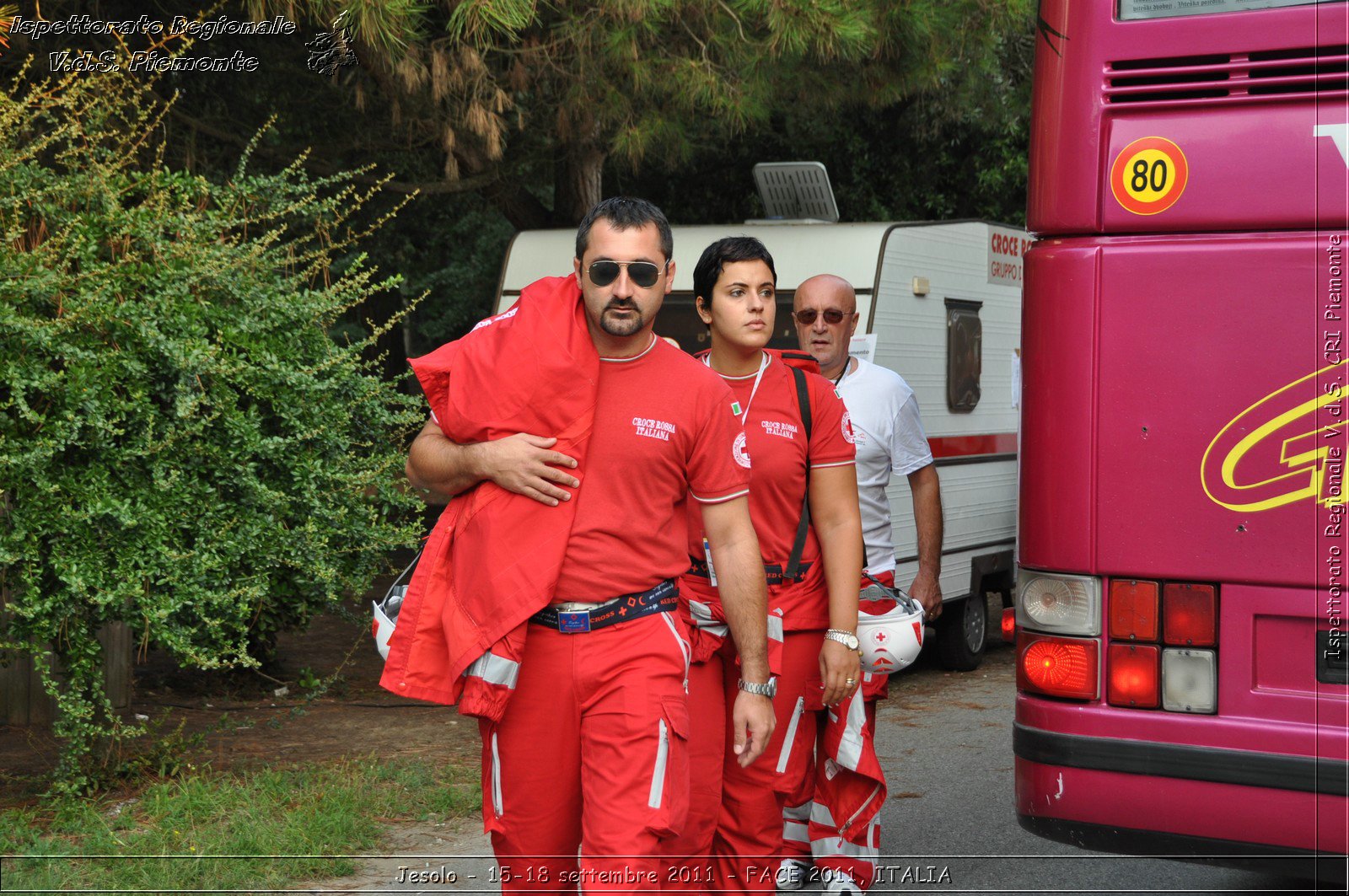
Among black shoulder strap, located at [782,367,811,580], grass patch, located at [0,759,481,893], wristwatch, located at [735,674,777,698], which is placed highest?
black shoulder strap, located at [782,367,811,580]

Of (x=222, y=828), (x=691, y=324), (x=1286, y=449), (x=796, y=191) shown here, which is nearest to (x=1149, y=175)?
(x=1286, y=449)

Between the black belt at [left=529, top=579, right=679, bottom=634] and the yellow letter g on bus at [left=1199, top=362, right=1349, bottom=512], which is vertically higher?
the yellow letter g on bus at [left=1199, top=362, right=1349, bottom=512]

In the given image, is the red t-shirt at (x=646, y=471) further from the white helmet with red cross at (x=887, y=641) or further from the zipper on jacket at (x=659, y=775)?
the white helmet with red cross at (x=887, y=641)

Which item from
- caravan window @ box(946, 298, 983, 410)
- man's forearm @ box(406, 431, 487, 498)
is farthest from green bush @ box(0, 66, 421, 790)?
caravan window @ box(946, 298, 983, 410)

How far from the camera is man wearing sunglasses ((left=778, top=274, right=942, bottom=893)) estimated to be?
5.71 metres

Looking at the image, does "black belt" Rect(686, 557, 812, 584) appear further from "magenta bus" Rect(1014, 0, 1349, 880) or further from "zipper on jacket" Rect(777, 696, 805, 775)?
"magenta bus" Rect(1014, 0, 1349, 880)

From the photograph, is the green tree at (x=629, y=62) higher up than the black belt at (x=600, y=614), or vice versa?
the green tree at (x=629, y=62)

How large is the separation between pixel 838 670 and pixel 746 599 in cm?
81

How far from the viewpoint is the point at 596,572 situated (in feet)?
11.8

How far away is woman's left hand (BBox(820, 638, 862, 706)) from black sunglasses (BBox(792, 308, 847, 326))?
1.58 metres

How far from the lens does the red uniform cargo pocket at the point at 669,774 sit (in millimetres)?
3541

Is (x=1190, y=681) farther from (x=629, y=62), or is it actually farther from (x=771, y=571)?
(x=629, y=62)

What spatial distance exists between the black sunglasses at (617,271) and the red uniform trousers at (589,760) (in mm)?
826

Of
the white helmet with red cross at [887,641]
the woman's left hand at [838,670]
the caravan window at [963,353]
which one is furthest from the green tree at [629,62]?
the woman's left hand at [838,670]
